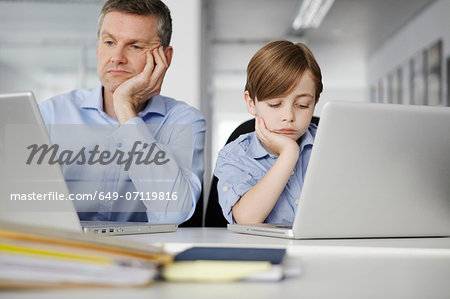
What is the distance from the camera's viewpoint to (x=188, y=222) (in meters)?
1.79

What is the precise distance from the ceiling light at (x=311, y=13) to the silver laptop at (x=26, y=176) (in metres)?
5.65

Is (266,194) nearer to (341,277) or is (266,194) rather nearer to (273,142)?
(273,142)

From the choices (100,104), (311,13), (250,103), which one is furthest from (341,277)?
(311,13)

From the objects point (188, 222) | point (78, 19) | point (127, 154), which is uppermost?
point (78, 19)

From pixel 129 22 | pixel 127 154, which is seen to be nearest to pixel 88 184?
pixel 127 154

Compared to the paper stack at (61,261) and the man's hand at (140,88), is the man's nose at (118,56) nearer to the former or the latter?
the man's hand at (140,88)

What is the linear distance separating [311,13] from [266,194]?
5.72 meters

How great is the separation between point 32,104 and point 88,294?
19.4 inches

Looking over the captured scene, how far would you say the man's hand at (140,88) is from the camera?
5.57 feet

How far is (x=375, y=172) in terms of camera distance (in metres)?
1.00

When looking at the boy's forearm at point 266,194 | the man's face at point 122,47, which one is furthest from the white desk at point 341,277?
the man's face at point 122,47

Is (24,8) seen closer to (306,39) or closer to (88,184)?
(88,184)

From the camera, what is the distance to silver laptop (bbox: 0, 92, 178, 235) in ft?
2.99

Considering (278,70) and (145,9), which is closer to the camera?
(278,70)
